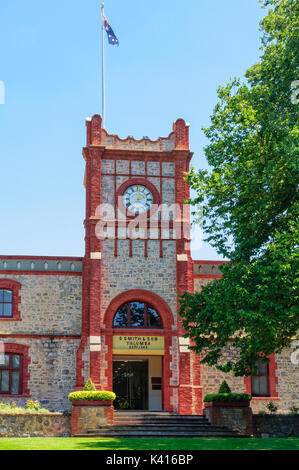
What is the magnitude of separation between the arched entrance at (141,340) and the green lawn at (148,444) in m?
8.66

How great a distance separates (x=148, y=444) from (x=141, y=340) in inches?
411

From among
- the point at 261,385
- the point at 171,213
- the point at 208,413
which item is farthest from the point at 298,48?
the point at 261,385

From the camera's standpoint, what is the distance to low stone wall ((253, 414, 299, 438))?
79.2 feet

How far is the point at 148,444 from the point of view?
1861 cm

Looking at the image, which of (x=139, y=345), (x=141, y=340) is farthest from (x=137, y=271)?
(x=139, y=345)

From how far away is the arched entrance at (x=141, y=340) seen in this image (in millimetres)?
28828

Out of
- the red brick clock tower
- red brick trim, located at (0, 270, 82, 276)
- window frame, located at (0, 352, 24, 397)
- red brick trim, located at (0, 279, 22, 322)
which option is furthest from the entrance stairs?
red brick trim, located at (0, 270, 82, 276)

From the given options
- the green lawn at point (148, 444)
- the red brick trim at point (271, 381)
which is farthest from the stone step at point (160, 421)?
the red brick trim at point (271, 381)

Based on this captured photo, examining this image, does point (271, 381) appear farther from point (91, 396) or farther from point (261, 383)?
point (91, 396)

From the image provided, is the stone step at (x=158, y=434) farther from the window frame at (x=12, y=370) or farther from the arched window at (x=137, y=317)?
the arched window at (x=137, y=317)

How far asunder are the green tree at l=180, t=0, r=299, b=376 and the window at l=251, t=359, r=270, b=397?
8470mm

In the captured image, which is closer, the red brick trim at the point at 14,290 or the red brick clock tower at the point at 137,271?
the red brick clock tower at the point at 137,271
